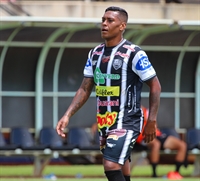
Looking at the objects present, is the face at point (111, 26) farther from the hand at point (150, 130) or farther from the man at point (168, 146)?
the man at point (168, 146)

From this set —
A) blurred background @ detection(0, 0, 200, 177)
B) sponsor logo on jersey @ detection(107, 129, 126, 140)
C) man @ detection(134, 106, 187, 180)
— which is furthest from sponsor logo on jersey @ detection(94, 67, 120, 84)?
blurred background @ detection(0, 0, 200, 177)

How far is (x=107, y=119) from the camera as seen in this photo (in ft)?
24.5

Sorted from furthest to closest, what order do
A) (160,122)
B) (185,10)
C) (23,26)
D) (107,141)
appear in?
1. (185,10)
2. (160,122)
3. (23,26)
4. (107,141)

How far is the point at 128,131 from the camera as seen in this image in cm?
743

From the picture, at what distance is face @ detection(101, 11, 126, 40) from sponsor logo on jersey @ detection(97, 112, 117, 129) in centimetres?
72

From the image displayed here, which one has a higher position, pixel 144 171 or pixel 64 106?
pixel 64 106

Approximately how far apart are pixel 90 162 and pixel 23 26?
340cm

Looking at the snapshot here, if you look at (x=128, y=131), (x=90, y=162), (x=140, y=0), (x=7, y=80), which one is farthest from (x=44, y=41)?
(x=128, y=131)

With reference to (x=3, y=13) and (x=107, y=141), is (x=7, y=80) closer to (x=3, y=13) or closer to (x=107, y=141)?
(x=3, y=13)

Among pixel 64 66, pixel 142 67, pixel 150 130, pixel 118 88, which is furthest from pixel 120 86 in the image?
pixel 64 66

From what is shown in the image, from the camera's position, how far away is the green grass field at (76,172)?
44.7 feet

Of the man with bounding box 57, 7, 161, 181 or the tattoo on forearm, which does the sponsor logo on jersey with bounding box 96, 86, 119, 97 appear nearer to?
Answer: the man with bounding box 57, 7, 161, 181

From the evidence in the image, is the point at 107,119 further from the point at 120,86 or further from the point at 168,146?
the point at 168,146

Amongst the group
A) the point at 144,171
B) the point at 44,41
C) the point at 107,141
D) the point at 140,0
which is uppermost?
→ the point at 140,0
